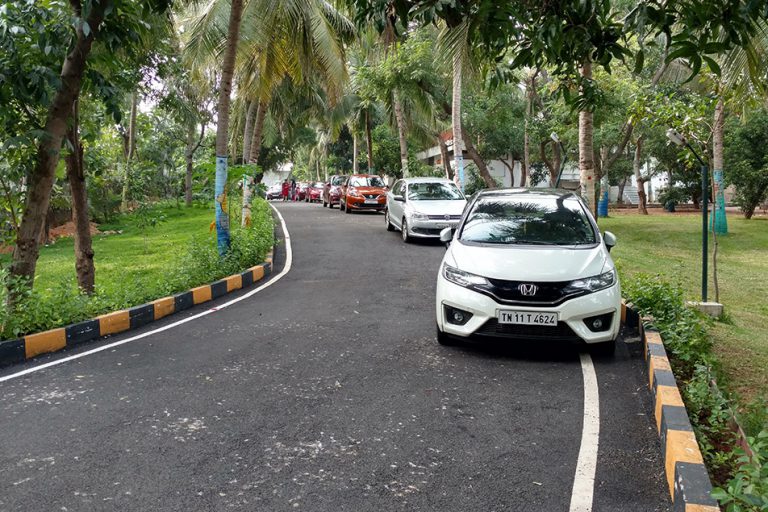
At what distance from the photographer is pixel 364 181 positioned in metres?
27.1

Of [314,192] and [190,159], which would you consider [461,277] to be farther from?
[314,192]

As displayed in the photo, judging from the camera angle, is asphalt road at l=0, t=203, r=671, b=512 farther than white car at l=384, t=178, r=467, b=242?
No

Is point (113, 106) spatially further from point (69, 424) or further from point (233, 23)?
point (233, 23)

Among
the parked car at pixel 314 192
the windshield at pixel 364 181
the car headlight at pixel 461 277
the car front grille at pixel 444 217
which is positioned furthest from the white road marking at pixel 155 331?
the parked car at pixel 314 192

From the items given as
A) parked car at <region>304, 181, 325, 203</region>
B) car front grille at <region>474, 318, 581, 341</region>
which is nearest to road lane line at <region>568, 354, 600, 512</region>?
car front grille at <region>474, 318, 581, 341</region>

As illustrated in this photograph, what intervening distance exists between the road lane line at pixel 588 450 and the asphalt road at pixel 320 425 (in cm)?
5

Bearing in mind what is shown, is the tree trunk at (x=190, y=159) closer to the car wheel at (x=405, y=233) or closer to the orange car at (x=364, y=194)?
the orange car at (x=364, y=194)

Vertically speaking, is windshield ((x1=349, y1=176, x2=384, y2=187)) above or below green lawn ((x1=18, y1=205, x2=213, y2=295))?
above

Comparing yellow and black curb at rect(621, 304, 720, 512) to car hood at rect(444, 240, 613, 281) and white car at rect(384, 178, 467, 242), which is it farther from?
white car at rect(384, 178, 467, 242)

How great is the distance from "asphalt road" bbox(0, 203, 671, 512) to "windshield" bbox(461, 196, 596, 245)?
45.0 inches

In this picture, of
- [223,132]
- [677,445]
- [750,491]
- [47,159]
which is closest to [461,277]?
[677,445]

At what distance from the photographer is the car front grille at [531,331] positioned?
19.3 ft

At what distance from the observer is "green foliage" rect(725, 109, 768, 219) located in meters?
26.7

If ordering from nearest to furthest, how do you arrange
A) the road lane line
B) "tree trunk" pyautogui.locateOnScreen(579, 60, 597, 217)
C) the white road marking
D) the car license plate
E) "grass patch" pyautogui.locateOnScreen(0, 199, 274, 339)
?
the road lane line → the car license plate → the white road marking → "grass patch" pyautogui.locateOnScreen(0, 199, 274, 339) → "tree trunk" pyautogui.locateOnScreen(579, 60, 597, 217)
